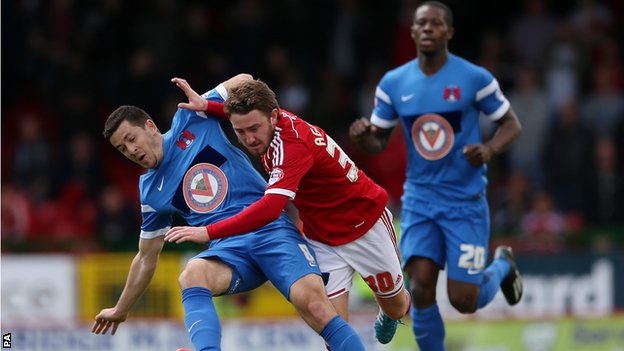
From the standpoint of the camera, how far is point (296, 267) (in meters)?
7.59

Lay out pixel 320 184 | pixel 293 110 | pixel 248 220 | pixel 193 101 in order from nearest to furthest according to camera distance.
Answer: pixel 248 220 < pixel 320 184 < pixel 193 101 < pixel 293 110

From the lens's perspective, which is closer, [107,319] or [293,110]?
[107,319]

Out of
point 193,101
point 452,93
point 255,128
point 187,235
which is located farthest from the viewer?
point 452,93

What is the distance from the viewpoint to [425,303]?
8992 millimetres

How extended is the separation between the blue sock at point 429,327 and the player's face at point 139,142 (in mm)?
2320

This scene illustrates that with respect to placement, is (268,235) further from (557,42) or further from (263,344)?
(557,42)

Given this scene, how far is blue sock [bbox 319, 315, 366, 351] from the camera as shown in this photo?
7438 millimetres

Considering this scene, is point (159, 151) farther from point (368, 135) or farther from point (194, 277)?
point (368, 135)

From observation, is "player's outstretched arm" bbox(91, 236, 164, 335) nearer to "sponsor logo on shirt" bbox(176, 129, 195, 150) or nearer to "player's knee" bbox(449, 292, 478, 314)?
"sponsor logo on shirt" bbox(176, 129, 195, 150)

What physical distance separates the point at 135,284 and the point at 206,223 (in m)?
0.65

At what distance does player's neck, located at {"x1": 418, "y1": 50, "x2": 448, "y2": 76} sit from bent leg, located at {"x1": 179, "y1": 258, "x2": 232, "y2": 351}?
2322mm

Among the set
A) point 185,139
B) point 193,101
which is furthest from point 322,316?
point 193,101

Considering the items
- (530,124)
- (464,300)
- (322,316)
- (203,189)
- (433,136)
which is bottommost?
(464,300)

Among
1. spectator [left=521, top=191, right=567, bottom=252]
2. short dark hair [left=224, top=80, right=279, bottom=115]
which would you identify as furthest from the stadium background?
short dark hair [left=224, top=80, right=279, bottom=115]
